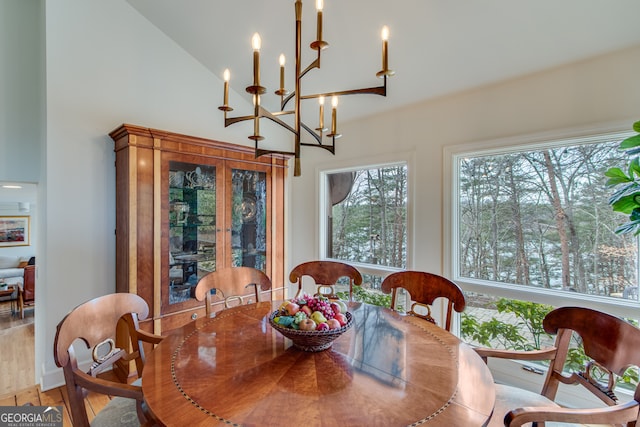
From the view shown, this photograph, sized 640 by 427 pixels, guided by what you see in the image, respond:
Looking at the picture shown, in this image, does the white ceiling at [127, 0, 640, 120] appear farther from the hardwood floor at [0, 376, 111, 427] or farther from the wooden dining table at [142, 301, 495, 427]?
the hardwood floor at [0, 376, 111, 427]

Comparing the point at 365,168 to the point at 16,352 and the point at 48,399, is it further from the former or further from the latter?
the point at 16,352

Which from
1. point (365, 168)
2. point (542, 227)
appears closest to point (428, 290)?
point (542, 227)

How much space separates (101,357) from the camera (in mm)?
1438

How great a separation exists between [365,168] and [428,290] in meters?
1.67

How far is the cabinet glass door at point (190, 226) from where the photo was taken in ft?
8.79

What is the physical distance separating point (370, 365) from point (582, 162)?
2123mm

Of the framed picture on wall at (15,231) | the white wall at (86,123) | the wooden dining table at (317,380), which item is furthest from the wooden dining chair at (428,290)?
the framed picture on wall at (15,231)

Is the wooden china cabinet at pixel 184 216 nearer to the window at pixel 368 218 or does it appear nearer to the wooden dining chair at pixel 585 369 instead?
the window at pixel 368 218

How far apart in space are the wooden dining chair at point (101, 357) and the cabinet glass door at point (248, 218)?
1498mm

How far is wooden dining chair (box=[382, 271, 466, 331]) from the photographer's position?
1822 millimetres

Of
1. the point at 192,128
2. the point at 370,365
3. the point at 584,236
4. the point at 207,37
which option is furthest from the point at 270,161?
the point at 584,236

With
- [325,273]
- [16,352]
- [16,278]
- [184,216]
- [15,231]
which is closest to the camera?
[325,273]

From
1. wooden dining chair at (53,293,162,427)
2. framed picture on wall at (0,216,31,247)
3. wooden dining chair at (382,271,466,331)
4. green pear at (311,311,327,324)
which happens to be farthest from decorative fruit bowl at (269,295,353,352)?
framed picture on wall at (0,216,31,247)

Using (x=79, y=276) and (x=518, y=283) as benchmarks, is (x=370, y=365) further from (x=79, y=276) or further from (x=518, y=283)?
(x=79, y=276)
